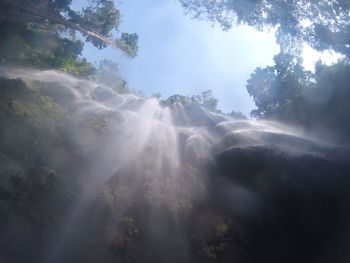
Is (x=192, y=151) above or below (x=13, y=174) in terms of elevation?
above

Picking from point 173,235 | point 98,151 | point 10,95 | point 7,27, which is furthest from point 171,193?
point 7,27

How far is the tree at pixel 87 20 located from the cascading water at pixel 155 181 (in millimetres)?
9092

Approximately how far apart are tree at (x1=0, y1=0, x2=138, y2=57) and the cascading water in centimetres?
909

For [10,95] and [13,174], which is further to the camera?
[10,95]

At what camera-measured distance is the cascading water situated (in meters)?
9.12

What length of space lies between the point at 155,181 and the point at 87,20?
1987 centimetres

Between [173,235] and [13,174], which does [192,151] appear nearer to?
[173,235]

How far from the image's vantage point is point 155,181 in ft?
37.1

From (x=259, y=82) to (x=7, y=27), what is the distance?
16472 millimetres

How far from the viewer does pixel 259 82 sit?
84.1 feet

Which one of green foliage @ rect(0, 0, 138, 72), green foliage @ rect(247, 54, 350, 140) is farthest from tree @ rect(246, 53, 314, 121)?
green foliage @ rect(0, 0, 138, 72)

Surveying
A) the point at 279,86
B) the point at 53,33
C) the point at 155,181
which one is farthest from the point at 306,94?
the point at 53,33

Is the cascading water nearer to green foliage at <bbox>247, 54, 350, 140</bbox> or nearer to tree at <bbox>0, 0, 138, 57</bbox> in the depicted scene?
green foliage at <bbox>247, 54, 350, 140</bbox>

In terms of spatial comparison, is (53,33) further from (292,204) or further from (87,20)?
(292,204)
